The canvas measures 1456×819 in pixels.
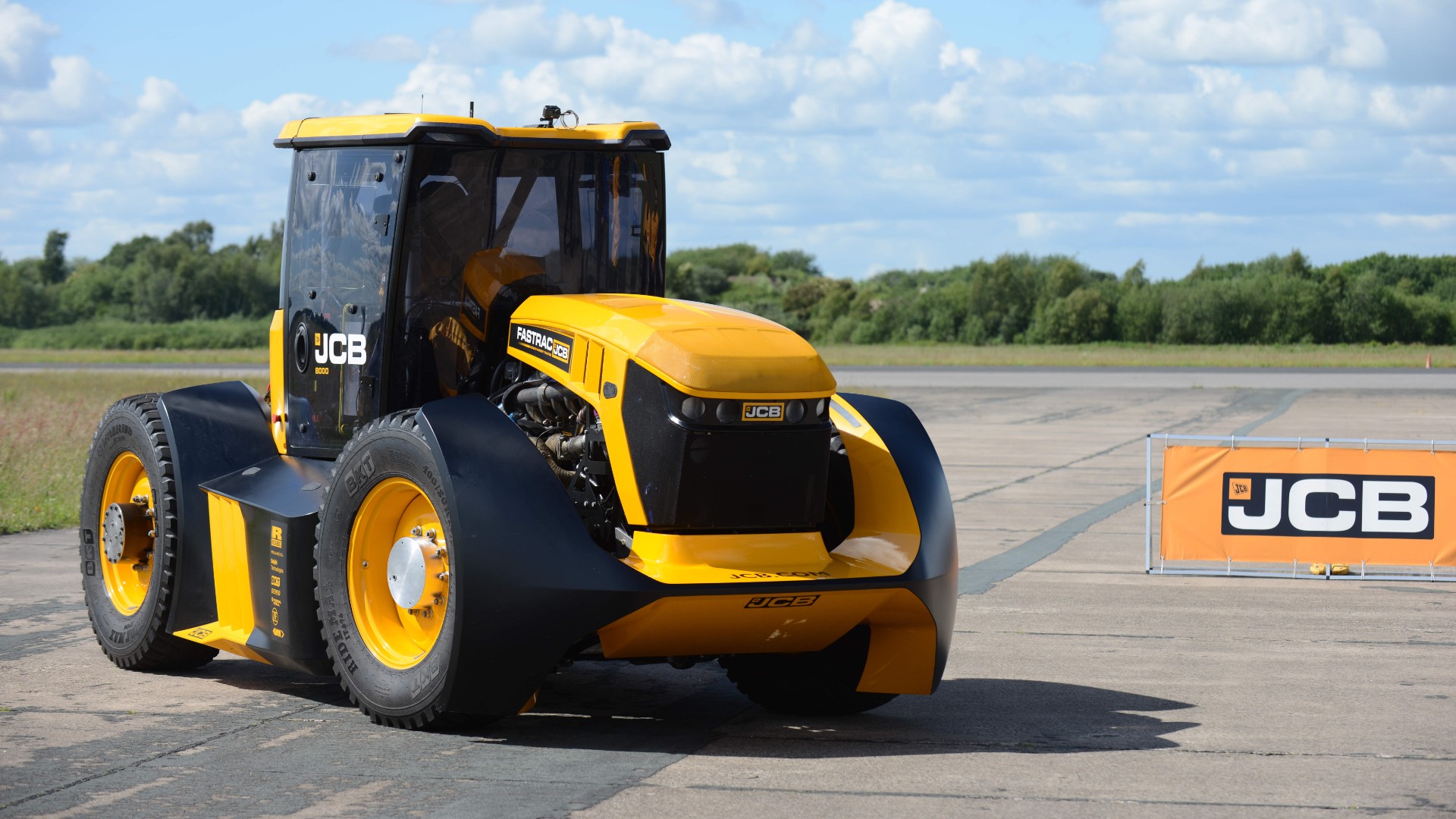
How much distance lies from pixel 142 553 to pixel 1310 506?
834cm

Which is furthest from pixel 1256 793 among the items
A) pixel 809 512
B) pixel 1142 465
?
pixel 1142 465

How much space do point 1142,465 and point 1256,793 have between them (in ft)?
53.7

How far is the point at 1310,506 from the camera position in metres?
12.3

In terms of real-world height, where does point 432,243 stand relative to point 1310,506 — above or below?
above

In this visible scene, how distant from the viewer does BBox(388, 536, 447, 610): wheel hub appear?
6.48 m

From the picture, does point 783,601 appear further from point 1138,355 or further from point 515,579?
point 1138,355

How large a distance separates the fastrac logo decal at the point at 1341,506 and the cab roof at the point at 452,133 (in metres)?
6.58

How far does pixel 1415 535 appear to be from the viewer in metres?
12.2

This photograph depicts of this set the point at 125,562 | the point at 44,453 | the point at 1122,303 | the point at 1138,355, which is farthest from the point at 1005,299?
the point at 125,562

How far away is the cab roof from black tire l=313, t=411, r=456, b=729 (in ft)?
4.25

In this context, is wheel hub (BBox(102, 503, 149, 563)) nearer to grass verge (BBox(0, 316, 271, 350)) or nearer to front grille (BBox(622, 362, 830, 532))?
front grille (BBox(622, 362, 830, 532))

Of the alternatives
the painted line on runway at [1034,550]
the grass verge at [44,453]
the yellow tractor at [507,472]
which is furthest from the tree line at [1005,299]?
the yellow tractor at [507,472]

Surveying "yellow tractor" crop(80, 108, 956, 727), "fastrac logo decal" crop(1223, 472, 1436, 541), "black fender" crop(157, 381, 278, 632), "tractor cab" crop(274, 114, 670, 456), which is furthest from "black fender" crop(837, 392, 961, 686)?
"fastrac logo decal" crop(1223, 472, 1436, 541)

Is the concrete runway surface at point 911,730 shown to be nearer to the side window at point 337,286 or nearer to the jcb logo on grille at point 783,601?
the jcb logo on grille at point 783,601
